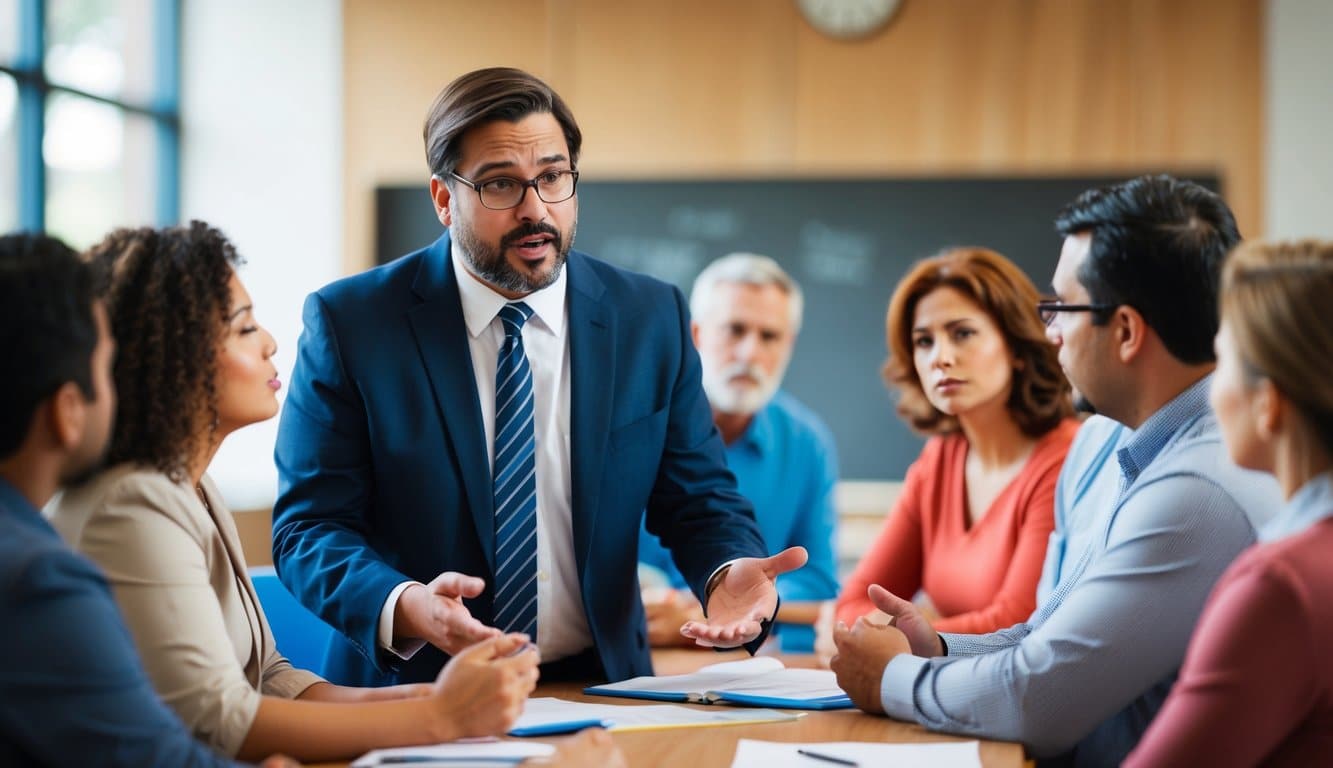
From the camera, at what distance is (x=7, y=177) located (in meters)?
5.00

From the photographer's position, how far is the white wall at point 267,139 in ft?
19.8

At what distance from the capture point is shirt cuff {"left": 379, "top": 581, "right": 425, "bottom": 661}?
189 cm

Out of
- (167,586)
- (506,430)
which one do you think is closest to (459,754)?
(167,586)

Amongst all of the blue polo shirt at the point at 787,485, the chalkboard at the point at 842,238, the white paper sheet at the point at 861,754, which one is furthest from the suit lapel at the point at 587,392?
the chalkboard at the point at 842,238

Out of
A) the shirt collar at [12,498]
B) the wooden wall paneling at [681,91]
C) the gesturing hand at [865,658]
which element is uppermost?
the wooden wall paneling at [681,91]

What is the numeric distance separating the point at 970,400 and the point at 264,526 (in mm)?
1801

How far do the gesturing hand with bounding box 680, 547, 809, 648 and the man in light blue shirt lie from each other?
140 mm

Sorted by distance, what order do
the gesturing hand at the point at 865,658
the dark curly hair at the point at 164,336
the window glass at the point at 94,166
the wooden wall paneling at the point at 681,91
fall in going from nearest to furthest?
the dark curly hair at the point at 164,336, the gesturing hand at the point at 865,658, the window glass at the point at 94,166, the wooden wall paneling at the point at 681,91

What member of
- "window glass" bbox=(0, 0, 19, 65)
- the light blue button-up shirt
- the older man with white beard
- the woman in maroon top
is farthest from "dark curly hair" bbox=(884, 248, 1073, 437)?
"window glass" bbox=(0, 0, 19, 65)

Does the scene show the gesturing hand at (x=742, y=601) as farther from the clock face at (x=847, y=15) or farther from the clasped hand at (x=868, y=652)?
the clock face at (x=847, y=15)

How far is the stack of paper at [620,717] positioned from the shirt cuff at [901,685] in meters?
0.13

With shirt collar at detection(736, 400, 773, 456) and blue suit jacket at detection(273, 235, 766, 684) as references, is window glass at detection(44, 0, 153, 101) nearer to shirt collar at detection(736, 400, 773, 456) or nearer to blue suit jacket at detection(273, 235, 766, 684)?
shirt collar at detection(736, 400, 773, 456)

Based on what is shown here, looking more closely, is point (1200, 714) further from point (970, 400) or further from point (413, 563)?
point (970, 400)

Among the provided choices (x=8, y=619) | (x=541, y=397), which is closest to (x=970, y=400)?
(x=541, y=397)
